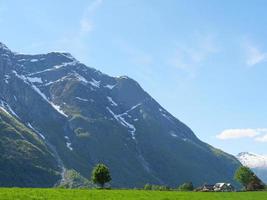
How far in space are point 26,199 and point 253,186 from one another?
12260cm

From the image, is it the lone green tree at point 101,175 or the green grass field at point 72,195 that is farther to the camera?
the lone green tree at point 101,175

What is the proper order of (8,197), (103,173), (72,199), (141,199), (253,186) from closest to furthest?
1. (8,197)
2. (72,199)
3. (141,199)
4. (103,173)
5. (253,186)

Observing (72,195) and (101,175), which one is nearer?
Result: (72,195)

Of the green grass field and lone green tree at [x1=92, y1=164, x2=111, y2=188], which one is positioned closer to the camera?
the green grass field

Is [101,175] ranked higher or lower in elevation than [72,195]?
higher

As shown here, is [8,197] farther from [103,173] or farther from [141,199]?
[103,173]

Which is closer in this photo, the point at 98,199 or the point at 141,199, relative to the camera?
the point at 98,199

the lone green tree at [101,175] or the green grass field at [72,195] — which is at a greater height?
the lone green tree at [101,175]

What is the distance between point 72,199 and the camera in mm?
43062

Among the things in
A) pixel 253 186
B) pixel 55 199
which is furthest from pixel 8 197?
pixel 253 186

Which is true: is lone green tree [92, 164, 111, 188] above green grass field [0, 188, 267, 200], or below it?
above

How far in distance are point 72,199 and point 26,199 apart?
4.71 m

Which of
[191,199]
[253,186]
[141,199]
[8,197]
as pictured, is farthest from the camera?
[253,186]

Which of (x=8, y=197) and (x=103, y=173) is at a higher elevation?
(x=103, y=173)
